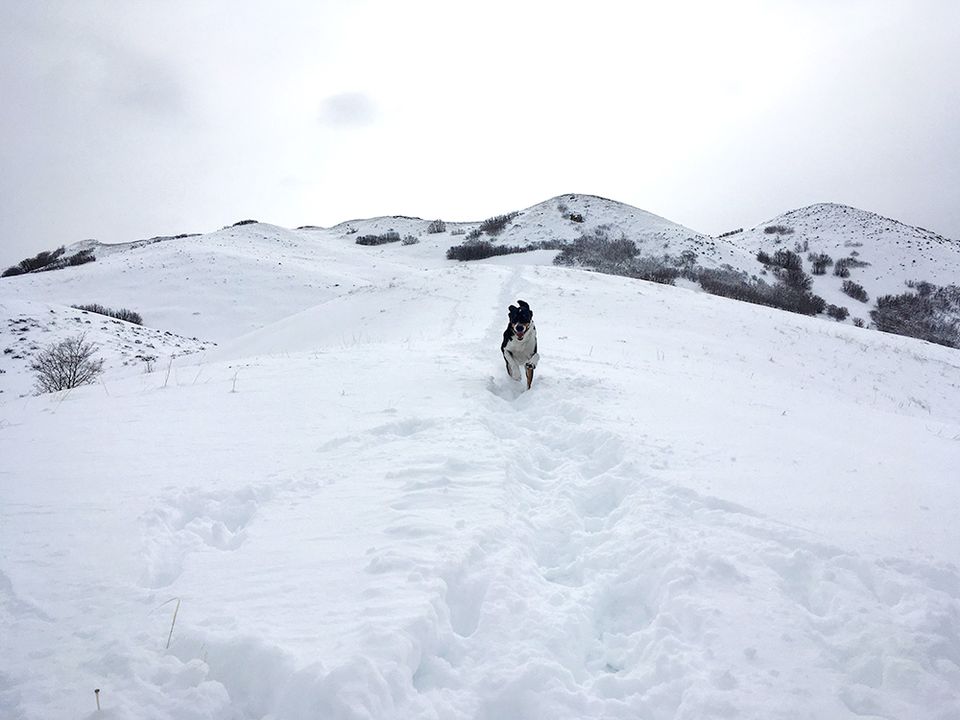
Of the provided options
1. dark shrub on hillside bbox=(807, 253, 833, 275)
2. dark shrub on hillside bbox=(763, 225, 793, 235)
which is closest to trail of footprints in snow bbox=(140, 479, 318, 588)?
dark shrub on hillside bbox=(807, 253, 833, 275)

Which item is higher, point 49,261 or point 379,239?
point 379,239

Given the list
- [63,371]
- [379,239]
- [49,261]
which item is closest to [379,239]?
[379,239]

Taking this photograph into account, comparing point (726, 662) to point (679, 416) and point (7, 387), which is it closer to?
point (679, 416)

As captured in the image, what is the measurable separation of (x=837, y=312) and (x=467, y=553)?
42321mm

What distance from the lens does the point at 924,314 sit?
3700cm

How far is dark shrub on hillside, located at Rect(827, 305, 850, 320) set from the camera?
3556 centimetres

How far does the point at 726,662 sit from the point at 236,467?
4727 mm

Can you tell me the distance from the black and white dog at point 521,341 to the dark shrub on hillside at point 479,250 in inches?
1519

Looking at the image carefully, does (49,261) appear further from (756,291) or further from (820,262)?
(820,262)

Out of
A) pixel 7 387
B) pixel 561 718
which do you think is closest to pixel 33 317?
pixel 7 387

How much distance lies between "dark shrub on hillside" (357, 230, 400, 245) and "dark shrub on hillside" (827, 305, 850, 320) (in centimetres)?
4511

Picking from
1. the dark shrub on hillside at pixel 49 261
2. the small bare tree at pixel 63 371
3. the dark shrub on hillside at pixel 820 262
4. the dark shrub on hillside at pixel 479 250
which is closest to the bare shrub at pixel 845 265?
the dark shrub on hillside at pixel 820 262

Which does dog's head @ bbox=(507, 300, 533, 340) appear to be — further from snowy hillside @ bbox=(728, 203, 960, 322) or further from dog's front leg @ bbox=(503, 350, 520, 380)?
snowy hillside @ bbox=(728, 203, 960, 322)

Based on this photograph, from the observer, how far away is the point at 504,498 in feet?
15.9
